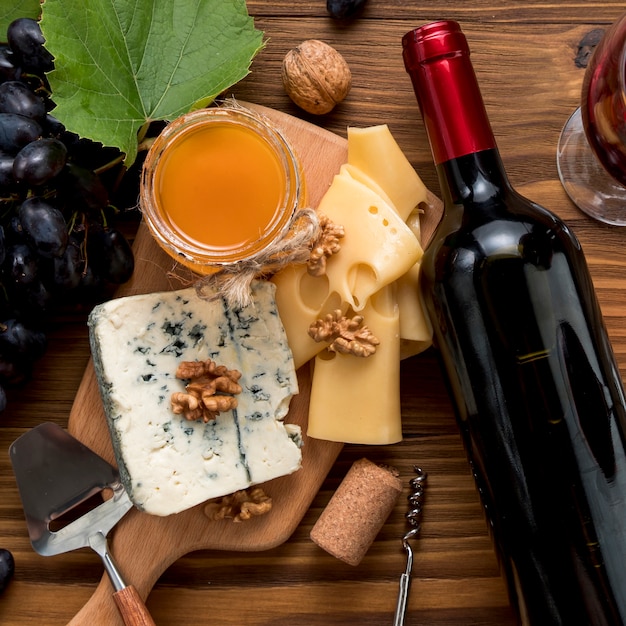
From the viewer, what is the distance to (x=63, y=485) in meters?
1.06

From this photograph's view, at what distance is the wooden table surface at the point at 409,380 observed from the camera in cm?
112

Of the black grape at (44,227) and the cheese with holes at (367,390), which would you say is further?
the cheese with holes at (367,390)

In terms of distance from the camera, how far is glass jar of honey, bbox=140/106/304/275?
3.13ft

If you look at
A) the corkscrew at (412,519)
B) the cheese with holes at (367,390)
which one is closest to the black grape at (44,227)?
the cheese with holes at (367,390)

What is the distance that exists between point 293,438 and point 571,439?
0.40 metres

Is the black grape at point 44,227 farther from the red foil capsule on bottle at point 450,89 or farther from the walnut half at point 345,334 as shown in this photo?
the red foil capsule on bottle at point 450,89

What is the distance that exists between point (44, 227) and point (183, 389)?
303 mm

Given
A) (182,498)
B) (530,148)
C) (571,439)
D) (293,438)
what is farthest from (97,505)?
(530,148)

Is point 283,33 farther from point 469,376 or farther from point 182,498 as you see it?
point 182,498

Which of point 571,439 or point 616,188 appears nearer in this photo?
point 571,439

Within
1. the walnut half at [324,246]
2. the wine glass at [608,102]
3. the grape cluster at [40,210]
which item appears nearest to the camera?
the wine glass at [608,102]

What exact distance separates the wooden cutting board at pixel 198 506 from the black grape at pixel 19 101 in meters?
0.23

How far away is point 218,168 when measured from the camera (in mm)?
963

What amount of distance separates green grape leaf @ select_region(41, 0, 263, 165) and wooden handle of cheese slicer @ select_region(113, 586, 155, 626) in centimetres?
65
